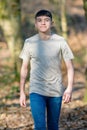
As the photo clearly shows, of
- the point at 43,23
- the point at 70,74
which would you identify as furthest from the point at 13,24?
the point at 70,74

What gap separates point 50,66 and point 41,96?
40 cm

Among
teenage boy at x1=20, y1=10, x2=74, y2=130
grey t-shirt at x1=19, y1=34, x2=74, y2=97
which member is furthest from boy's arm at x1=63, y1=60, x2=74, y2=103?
grey t-shirt at x1=19, y1=34, x2=74, y2=97

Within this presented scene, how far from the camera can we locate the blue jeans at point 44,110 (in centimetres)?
571

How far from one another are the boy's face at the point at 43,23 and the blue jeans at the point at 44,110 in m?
0.83

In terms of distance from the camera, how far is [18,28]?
14.9 metres

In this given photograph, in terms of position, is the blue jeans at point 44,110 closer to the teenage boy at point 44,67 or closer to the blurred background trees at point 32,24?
the teenage boy at point 44,67

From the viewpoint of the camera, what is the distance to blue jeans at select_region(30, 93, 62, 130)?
5.71 meters

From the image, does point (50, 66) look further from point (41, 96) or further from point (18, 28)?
Answer: point (18, 28)

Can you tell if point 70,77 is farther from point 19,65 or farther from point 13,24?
point 19,65

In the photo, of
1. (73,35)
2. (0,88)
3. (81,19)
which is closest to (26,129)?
(0,88)

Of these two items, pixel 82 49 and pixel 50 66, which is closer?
pixel 50 66

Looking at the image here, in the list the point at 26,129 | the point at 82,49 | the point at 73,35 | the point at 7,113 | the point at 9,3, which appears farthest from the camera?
the point at 73,35

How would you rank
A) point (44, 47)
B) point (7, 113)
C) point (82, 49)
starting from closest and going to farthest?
point (44, 47)
point (7, 113)
point (82, 49)

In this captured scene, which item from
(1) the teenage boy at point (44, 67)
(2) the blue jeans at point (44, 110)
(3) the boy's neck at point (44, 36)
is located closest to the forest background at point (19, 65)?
(2) the blue jeans at point (44, 110)
